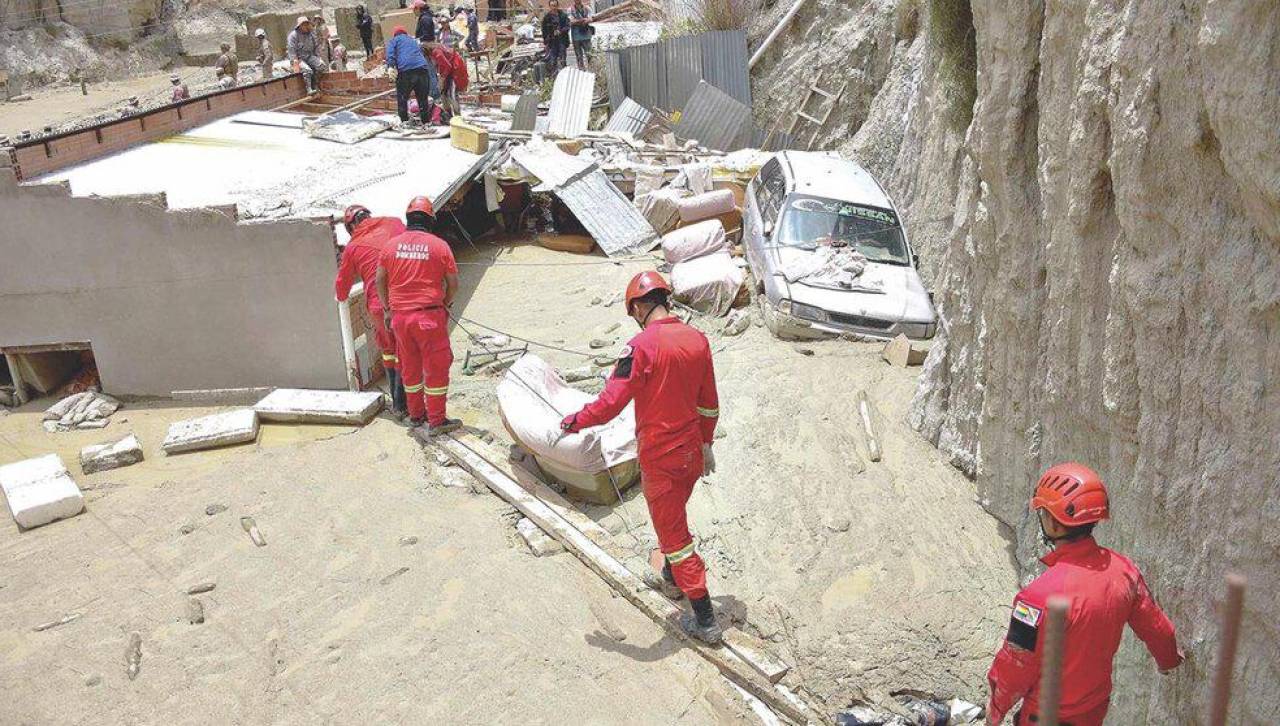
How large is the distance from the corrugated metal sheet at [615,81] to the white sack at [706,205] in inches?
300

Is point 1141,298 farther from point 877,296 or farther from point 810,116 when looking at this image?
point 810,116

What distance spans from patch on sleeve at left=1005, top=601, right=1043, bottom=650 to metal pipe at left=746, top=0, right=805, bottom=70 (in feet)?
59.2

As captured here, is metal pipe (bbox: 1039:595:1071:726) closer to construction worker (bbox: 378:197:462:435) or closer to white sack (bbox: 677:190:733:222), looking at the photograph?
construction worker (bbox: 378:197:462:435)

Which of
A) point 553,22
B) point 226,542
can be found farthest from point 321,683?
point 553,22

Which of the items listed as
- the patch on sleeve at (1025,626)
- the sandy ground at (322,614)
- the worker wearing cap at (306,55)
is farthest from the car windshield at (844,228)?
the worker wearing cap at (306,55)

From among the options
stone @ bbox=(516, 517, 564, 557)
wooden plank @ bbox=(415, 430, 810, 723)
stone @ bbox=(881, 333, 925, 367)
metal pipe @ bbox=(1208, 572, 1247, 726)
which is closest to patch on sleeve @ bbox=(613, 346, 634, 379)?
wooden plank @ bbox=(415, 430, 810, 723)

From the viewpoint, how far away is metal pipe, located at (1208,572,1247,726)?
6.14 feet

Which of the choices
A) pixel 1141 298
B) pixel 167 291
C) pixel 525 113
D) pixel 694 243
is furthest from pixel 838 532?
pixel 525 113

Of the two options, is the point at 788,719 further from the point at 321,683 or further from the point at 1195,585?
the point at 321,683

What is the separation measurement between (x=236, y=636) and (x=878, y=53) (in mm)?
16072

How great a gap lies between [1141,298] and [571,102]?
16.5 metres

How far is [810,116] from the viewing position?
19391mm

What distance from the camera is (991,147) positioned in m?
6.79

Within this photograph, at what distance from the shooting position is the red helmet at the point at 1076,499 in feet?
12.6
